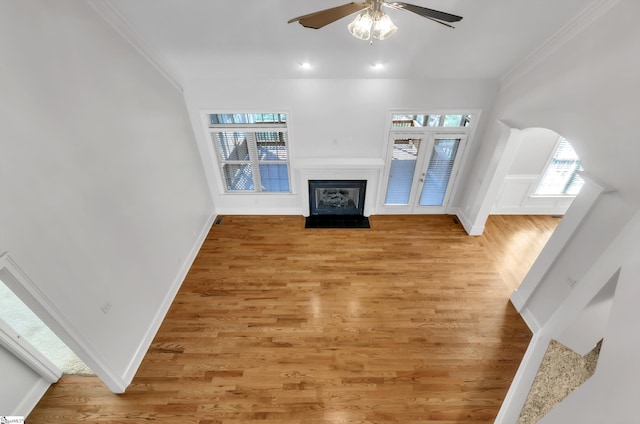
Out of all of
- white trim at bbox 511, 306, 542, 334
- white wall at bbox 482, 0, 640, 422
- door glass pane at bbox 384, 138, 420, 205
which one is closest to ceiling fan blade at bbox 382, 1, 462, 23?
white wall at bbox 482, 0, 640, 422

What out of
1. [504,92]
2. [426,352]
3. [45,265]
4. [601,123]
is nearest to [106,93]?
[45,265]

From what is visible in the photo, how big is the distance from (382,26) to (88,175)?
9.41 feet

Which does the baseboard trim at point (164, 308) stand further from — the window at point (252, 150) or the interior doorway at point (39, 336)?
the window at point (252, 150)

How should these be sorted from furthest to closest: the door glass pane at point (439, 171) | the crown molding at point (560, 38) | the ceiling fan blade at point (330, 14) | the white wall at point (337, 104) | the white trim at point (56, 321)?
the door glass pane at point (439, 171) → the white wall at point (337, 104) → the crown molding at point (560, 38) → the white trim at point (56, 321) → the ceiling fan blade at point (330, 14)

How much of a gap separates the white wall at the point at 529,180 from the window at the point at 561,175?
117 millimetres

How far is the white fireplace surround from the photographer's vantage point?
490 cm

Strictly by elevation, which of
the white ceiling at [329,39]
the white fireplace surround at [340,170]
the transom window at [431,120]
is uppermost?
the white ceiling at [329,39]

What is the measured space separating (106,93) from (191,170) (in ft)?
6.25

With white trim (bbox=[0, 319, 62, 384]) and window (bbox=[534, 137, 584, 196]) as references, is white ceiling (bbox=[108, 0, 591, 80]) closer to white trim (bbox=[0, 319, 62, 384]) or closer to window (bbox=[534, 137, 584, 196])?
window (bbox=[534, 137, 584, 196])

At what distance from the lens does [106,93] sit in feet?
9.15

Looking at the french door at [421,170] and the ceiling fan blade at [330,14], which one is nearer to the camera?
the ceiling fan blade at [330,14]

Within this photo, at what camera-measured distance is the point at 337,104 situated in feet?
14.9

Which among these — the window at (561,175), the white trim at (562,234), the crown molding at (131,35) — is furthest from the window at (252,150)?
the window at (561,175)

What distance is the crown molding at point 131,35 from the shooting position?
2.72m
